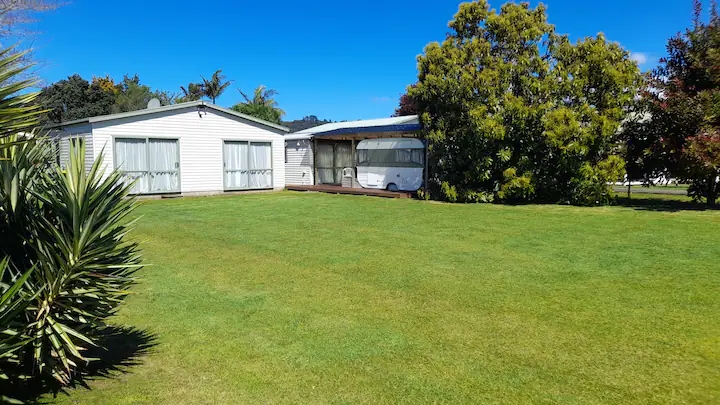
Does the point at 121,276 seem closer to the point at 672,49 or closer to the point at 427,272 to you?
the point at 427,272

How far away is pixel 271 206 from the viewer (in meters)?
15.2

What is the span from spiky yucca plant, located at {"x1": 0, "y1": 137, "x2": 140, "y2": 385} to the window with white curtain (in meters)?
17.5

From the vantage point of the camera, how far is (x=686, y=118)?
12664 mm

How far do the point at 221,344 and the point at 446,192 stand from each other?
13638 mm

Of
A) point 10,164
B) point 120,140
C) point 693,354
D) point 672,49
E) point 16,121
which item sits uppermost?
point 672,49

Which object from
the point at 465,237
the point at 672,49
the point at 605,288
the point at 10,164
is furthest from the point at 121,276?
the point at 672,49

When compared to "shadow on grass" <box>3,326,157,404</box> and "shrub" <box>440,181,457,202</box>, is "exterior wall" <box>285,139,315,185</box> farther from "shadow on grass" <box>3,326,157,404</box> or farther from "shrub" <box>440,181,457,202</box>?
"shadow on grass" <box>3,326,157,404</box>

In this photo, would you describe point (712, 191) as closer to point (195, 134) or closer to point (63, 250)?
point (63, 250)

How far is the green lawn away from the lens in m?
3.29

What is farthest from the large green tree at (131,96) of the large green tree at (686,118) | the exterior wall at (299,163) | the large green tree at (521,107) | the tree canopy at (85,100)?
the large green tree at (686,118)

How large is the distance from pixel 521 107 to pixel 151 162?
46.3 feet

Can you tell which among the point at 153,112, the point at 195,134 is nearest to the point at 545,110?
the point at 195,134

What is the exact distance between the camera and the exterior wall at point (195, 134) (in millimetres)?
17781

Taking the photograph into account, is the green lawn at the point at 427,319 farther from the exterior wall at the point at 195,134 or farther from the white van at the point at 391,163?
the exterior wall at the point at 195,134
